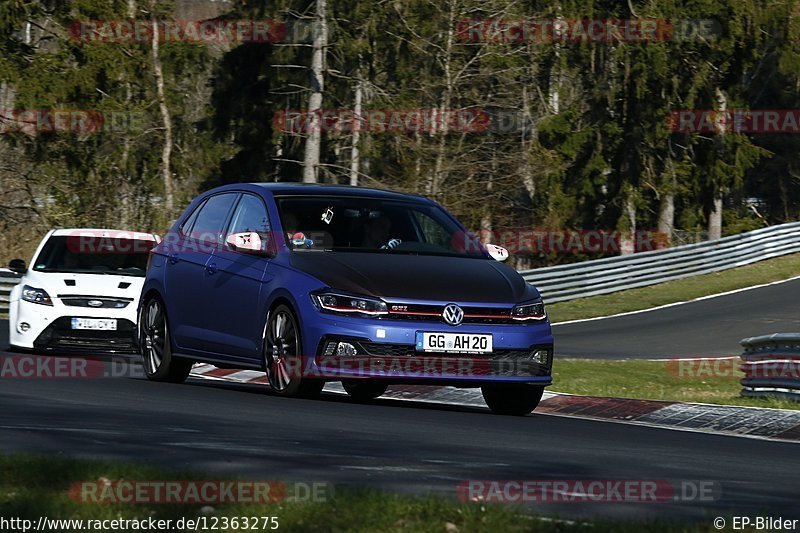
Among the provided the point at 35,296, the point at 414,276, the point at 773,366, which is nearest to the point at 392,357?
the point at 414,276

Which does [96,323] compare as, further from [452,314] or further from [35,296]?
[452,314]

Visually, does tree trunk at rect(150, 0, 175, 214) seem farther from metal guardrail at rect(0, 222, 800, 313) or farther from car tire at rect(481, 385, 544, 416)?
car tire at rect(481, 385, 544, 416)

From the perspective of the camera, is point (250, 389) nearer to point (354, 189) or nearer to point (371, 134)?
point (354, 189)

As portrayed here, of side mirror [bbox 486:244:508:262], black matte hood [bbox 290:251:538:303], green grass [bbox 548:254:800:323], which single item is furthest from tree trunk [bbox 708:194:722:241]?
black matte hood [bbox 290:251:538:303]

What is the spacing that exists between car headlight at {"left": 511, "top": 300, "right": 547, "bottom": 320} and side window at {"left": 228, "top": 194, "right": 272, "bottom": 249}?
2.05 metres

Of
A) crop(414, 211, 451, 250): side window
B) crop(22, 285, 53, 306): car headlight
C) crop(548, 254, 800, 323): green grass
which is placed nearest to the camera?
crop(414, 211, 451, 250): side window

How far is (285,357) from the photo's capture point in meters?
11.3

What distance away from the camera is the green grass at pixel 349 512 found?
18.9 ft

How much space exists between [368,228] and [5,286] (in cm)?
1821

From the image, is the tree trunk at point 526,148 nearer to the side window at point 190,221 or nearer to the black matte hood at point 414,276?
the side window at point 190,221

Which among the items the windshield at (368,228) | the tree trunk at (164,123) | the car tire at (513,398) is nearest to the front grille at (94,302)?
the windshield at (368,228)

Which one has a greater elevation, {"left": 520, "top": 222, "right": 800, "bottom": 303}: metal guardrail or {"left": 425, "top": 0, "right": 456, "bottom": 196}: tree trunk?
{"left": 425, "top": 0, "right": 456, "bottom": 196}: tree trunk

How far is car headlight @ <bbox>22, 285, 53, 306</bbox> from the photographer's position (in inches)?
632

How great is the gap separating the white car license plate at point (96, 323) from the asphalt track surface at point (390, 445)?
3.71 m
